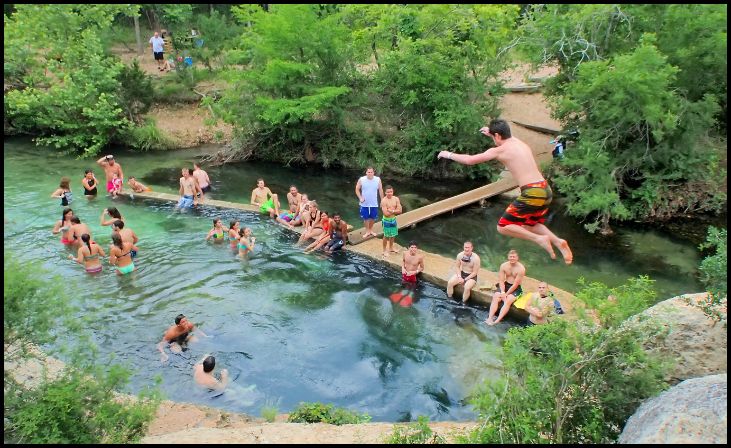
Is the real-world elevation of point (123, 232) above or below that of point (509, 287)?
above

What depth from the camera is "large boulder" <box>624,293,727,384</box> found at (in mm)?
7270

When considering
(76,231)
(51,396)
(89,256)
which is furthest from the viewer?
(76,231)

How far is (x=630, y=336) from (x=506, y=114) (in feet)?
58.6

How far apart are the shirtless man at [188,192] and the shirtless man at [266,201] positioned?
166cm

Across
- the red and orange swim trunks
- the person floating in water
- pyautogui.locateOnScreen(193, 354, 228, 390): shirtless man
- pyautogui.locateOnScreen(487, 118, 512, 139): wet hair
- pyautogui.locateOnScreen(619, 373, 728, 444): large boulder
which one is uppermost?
pyautogui.locateOnScreen(487, 118, 512, 139): wet hair

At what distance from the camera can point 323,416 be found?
7738mm

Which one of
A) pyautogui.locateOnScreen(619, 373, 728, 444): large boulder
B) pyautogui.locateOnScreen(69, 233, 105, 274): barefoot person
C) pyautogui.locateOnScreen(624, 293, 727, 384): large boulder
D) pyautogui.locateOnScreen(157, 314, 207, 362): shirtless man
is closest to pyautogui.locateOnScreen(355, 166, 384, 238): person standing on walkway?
pyautogui.locateOnScreen(157, 314, 207, 362): shirtless man

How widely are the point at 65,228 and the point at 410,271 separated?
8.07 meters

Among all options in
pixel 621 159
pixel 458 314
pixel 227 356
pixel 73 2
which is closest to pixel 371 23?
pixel 621 159

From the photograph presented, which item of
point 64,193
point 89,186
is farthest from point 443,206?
point 64,193

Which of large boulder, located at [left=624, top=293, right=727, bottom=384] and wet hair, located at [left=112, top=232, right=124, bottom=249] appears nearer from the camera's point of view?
large boulder, located at [left=624, top=293, right=727, bottom=384]

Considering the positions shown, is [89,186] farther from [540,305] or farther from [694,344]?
[694,344]

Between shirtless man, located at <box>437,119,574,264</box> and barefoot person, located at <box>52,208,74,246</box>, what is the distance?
32.2 ft

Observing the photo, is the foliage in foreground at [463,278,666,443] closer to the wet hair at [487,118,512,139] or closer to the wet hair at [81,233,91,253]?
the wet hair at [487,118,512,139]
